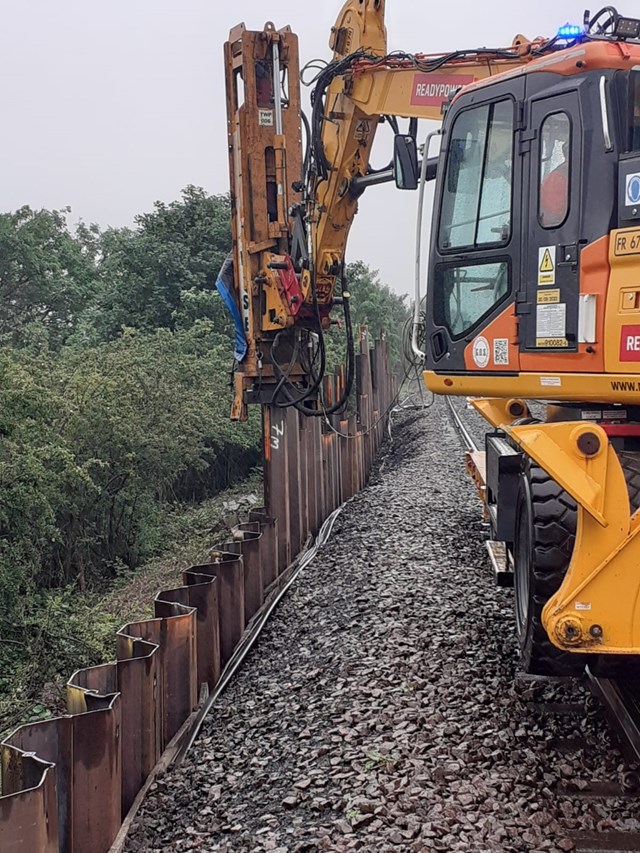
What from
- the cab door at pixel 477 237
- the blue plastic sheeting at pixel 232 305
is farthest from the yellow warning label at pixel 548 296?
the blue plastic sheeting at pixel 232 305

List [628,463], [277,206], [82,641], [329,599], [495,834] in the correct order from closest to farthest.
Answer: [495,834], [628,463], [329,599], [82,641], [277,206]

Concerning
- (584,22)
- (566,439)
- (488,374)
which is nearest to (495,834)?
(566,439)

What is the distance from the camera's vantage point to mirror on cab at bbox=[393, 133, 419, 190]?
552 centimetres

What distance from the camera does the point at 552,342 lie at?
4.51 meters

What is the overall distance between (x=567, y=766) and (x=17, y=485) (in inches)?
278

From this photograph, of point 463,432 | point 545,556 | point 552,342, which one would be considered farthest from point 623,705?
point 463,432

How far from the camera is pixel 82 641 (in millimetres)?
8242

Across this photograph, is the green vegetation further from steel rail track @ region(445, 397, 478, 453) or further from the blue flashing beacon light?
the blue flashing beacon light

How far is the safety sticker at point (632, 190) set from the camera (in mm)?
4113

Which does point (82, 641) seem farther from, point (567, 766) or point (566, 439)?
point (566, 439)

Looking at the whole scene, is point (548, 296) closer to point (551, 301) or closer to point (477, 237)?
point (551, 301)

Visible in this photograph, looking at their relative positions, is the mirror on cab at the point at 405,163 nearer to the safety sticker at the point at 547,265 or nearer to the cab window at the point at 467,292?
the cab window at the point at 467,292

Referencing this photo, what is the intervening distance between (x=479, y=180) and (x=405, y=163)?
0.71 metres

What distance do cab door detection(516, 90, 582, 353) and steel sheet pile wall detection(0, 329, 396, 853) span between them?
3090 mm
